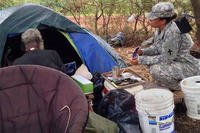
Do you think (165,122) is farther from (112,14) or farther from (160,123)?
(112,14)

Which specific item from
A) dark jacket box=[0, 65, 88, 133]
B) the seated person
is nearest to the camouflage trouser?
the seated person

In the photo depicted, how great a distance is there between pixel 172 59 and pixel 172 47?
16 cm

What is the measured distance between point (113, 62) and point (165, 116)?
1.87 metres

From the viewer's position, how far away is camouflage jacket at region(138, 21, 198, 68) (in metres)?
4.37

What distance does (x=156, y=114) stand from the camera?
3.68m

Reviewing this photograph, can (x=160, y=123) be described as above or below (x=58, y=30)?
below

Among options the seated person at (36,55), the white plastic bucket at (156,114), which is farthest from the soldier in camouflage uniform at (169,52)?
the seated person at (36,55)

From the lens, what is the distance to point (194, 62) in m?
4.52

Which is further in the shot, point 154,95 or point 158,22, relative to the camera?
point 158,22

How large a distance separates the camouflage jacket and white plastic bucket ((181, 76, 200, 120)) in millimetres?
288

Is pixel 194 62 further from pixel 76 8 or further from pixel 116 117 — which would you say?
pixel 76 8

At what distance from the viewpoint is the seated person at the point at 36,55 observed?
13.9ft

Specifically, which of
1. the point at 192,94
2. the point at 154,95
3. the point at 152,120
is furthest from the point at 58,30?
the point at 152,120

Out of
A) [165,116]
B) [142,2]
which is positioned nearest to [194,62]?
[165,116]
